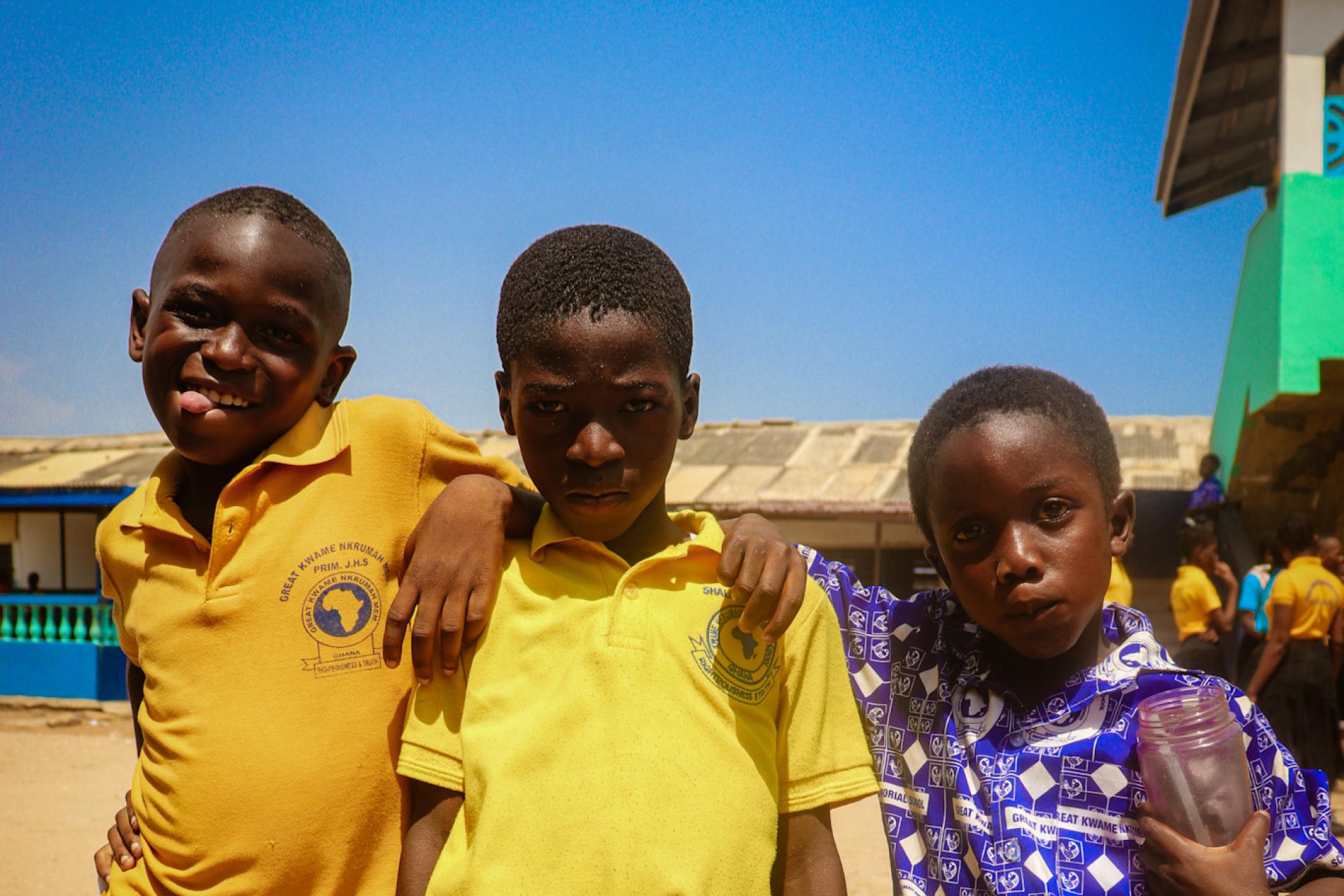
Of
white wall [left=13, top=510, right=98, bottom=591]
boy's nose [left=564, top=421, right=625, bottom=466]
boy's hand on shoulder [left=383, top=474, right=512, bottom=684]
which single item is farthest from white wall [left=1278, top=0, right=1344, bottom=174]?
white wall [left=13, top=510, right=98, bottom=591]

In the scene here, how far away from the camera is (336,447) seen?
1622mm

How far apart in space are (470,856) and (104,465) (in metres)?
12.1

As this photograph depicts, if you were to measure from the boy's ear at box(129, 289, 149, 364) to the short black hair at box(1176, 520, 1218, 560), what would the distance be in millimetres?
7462

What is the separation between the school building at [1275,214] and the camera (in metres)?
5.62

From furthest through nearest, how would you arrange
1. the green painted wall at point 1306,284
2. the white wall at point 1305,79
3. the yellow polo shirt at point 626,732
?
the white wall at point 1305,79 → the green painted wall at point 1306,284 → the yellow polo shirt at point 626,732

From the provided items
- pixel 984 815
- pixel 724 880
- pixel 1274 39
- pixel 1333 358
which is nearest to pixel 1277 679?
pixel 1333 358

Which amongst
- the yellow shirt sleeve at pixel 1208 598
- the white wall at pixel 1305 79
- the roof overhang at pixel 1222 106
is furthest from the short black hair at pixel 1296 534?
the roof overhang at pixel 1222 106

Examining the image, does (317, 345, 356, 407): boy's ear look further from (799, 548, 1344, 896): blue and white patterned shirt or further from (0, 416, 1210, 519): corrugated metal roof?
(0, 416, 1210, 519): corrugated metal roof

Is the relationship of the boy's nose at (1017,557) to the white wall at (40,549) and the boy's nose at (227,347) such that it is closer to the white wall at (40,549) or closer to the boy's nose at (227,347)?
the boy's nose at (227,347)

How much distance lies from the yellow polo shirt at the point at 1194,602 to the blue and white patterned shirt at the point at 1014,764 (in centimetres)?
612

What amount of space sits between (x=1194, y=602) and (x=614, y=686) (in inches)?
273

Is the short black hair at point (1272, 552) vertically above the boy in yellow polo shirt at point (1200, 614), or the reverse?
the short black hair at point (1272, 552)

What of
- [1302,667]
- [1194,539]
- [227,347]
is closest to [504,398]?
[227,347]

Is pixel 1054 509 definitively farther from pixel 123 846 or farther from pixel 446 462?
pixel 123 846
